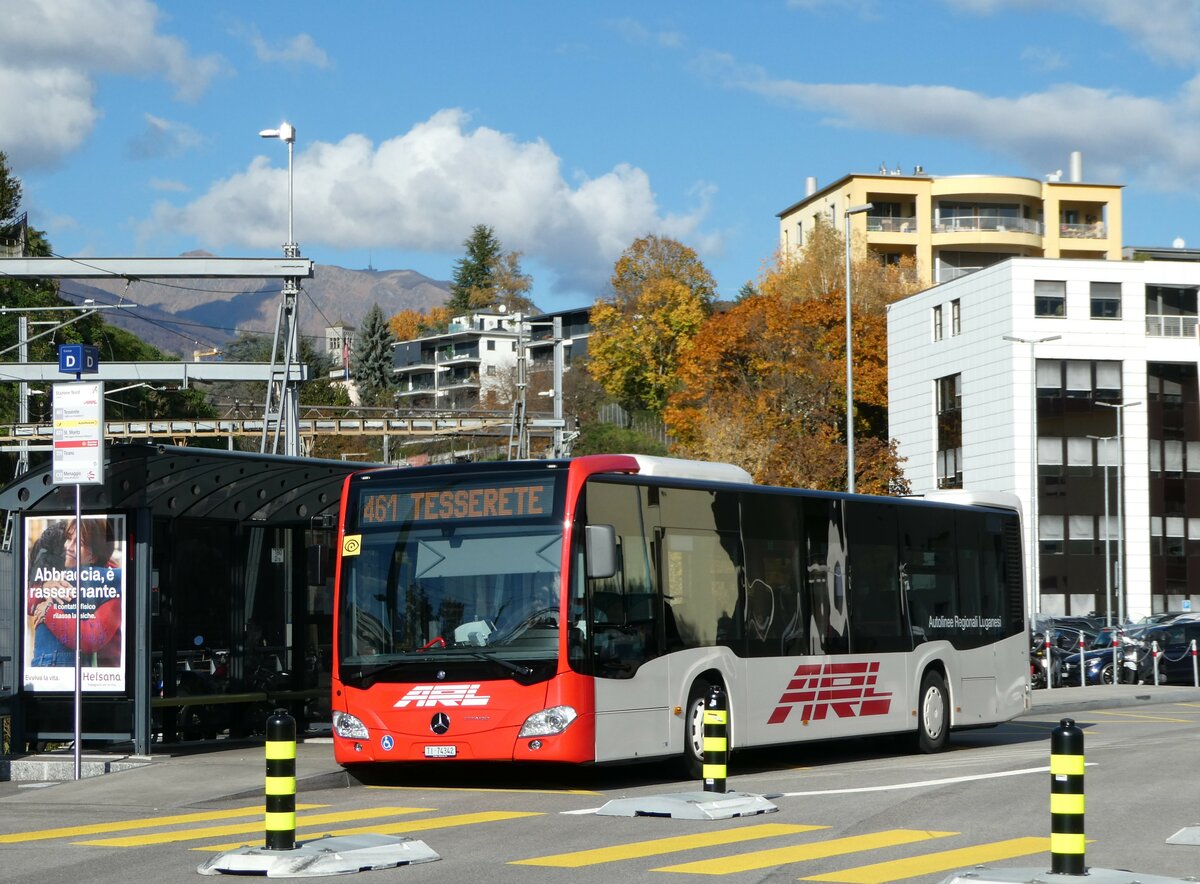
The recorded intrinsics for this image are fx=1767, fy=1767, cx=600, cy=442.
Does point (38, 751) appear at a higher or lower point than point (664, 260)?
lower

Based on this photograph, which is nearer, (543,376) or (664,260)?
(664,260)

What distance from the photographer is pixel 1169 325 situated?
220ft

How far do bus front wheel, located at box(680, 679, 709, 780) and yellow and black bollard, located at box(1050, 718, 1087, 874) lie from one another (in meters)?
7.54

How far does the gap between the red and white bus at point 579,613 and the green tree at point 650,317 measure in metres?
78.6

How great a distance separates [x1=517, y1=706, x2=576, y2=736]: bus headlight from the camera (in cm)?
1512

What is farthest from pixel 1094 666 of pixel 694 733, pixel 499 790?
pixel 499 790

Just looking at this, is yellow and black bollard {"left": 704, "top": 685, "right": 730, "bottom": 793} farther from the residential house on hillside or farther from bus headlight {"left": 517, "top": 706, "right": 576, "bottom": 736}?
the residential house on hillside

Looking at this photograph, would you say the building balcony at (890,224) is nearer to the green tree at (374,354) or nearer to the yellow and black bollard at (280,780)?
the green tree at (374,354)

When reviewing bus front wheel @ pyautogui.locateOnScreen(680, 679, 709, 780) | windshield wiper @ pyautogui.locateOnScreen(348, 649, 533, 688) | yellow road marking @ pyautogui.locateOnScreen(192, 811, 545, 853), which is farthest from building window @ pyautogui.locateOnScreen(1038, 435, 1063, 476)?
yellow road marking @ pyautogui.locateOnScreen(192, 811, 545, 853)

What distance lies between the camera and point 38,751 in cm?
1950

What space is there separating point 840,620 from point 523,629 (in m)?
5.25

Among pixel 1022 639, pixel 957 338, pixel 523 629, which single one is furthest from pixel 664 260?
pixel 523 629

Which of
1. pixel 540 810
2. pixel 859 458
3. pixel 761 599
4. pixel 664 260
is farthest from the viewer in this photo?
pixel 664 260

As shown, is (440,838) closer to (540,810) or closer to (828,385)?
(540,810)
